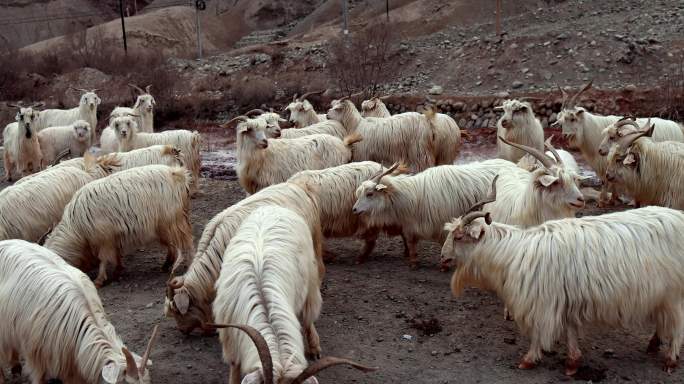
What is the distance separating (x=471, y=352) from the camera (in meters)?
5.67

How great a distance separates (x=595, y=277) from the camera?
4.94 meters

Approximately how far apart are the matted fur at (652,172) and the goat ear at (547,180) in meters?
2.32

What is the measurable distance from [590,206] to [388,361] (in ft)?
17.1

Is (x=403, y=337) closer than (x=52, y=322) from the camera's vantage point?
No

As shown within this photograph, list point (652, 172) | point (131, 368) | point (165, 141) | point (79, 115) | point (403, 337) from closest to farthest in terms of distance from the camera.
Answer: point (131, 368) → point (403, 337) → point (652, 172) → point (165, 141) → point (79, 115)

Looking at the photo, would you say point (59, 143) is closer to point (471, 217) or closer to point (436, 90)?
point (436, 90)

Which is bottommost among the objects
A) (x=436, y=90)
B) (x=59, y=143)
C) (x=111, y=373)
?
(x=59, y=143)

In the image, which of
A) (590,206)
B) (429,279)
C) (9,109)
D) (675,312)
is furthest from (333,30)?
(675,312)

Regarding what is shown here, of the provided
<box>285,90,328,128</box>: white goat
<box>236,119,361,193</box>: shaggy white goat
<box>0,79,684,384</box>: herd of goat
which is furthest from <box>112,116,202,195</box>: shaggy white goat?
<box>236,119,361,193</box>: shaggy white goat

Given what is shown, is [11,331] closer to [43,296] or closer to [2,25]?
[43,296]

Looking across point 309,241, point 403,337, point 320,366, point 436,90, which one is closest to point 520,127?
point 403,337

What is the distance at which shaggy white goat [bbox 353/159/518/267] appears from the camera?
7.45m

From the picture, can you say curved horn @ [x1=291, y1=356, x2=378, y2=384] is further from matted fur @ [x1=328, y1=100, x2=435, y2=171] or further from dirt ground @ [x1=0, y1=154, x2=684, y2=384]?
matted fur @ [x1=328, y1=100, x2=435, y2=171]

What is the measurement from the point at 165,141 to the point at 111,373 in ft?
24.6
